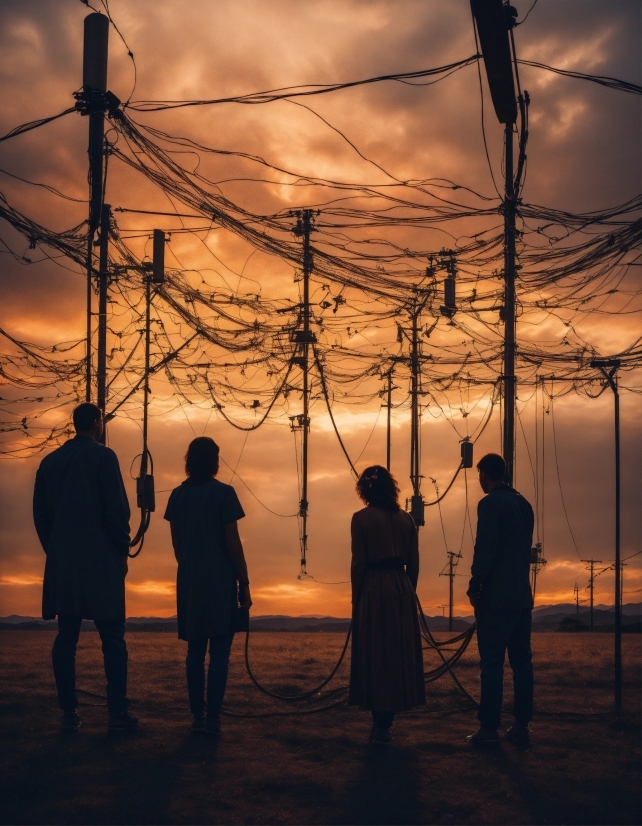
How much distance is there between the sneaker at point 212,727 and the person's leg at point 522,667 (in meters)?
2.38

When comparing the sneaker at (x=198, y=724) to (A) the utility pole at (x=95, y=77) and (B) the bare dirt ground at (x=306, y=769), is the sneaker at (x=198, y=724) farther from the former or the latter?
(A) the utility pole at (x=95, y=77)

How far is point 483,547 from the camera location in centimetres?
854

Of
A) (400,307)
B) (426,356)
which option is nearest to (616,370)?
(400,307)

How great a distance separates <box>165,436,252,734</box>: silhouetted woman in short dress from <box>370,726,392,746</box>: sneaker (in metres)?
1.22

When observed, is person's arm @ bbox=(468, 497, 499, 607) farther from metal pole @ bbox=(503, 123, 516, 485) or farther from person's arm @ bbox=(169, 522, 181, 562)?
metal pole @ bbox=(503, 123, 516, 485)

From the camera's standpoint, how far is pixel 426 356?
37031 mm

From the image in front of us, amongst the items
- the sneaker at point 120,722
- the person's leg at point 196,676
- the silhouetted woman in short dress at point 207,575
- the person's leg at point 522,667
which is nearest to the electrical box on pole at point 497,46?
the silhouetted woman in short dress at point 207,575

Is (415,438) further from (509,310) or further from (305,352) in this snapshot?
(509,310)

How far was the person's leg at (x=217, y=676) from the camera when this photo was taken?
27.2 ft

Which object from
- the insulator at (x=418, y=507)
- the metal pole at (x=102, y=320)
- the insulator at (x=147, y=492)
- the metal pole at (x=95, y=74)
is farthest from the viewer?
the insulator at (x=418, y=507)

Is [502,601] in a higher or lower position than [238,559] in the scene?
lower

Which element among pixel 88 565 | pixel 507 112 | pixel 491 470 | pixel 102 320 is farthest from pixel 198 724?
pixel 102 320

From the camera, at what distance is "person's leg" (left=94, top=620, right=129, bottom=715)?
8.20 metres

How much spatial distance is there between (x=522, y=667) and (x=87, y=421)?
4.07 meters
